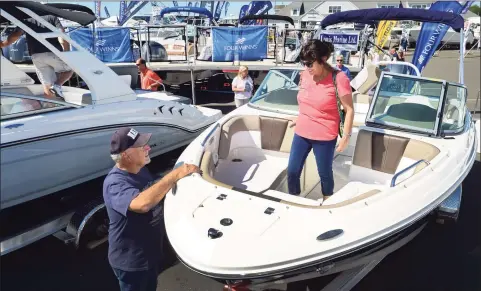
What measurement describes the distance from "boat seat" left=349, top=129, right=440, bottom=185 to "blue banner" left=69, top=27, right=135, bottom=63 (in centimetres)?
742

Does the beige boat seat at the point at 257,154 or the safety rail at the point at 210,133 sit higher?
the safety rail at the point at 210,133

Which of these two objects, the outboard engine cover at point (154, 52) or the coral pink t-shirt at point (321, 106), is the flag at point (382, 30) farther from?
the coral pink t-shirt at point (321, 106)

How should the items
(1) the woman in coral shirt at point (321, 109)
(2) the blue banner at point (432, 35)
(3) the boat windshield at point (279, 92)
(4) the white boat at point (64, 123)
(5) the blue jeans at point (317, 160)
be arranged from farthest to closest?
1. (2) the blue banner at point (432, 35)
2. (3) the boat windshield at point (279, 92)
3. (5) the blue jeans at point (317, 160)
4. (1) the woman in coral shirt at point (321, 109)
5. (4) the white boat at point (64, 123)

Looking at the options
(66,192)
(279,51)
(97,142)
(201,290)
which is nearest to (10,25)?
(97,142)

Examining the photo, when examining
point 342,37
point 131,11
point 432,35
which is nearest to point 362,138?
point 432,35

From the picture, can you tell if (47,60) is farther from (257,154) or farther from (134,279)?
(134,279)

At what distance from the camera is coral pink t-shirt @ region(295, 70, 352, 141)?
2666 millimetres

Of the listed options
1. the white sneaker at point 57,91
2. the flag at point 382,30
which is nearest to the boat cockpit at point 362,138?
the white sneaker at point 57,91

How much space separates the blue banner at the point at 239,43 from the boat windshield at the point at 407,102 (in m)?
5.91

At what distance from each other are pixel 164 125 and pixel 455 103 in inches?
106

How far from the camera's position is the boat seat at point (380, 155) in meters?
3.19

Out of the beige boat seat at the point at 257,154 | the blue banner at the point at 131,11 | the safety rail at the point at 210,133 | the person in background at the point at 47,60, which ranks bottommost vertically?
the beige boat seat at the point at 257,154

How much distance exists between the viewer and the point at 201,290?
2734 mm

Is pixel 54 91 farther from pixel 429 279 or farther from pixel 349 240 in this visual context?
pixel 429 279
